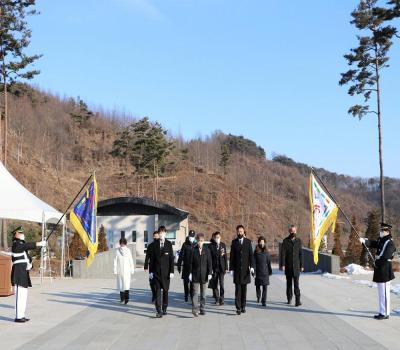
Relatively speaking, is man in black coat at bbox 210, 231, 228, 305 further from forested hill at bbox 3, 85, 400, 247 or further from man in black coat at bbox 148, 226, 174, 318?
forested hill at bbox 3, 85, 400, 247

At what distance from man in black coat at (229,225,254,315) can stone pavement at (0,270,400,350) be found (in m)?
0.34

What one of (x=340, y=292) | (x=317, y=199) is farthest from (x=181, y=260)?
(x=340, y=292)

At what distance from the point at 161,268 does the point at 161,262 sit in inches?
5.0

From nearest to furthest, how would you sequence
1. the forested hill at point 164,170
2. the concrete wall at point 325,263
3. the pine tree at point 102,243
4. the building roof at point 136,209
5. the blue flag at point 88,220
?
1. the blue flag at point 88,220
2. the concrete wall at point 325,263
3. the pine tree at point 102,243
4. the building roof at point 136,209
5. the forested hill at point 164,170

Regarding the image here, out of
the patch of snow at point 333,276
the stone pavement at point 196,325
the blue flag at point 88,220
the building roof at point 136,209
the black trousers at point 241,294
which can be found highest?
the building roof at point 136,209

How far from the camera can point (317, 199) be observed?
15469 mm

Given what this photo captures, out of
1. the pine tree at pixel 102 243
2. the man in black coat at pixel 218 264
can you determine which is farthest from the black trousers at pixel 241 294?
the pine tree at pixel 102 243

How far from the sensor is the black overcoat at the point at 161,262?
11633 millimetres

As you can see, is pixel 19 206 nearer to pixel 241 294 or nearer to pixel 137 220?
pixel 241 294

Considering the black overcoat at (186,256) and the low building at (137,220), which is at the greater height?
the low building at (137,220)

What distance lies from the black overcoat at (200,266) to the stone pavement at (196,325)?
2.60ft

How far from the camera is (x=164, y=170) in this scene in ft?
302

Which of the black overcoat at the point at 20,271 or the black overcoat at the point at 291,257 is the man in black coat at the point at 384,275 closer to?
the black overcoat at the point at 291,257

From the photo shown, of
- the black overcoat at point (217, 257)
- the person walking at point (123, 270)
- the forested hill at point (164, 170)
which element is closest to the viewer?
the black overcoat at point (217, 257)
